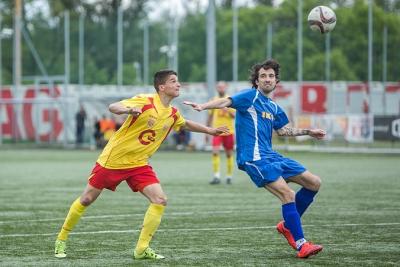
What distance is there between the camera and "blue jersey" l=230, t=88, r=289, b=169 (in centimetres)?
1038

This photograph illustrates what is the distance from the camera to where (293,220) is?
1013cm

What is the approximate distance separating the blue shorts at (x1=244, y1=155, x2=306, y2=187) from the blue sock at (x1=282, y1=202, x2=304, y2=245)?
34cm

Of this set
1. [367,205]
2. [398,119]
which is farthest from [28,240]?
[398,119]

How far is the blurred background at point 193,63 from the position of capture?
139 feet

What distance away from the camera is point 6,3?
78.4 metres

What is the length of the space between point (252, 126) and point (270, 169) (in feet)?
1.79

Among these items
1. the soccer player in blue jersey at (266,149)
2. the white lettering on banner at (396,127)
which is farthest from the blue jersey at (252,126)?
the white lettering on banner at (396,127)

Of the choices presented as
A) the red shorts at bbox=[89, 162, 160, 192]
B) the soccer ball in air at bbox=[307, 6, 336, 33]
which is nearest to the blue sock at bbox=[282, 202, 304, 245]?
the red shorts at bbox=[89, 162, 160, 192]

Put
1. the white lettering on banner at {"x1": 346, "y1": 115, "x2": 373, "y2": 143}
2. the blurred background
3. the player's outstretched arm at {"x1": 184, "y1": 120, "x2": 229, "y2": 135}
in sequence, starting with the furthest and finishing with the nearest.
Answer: the blurred background < the white lettering on banner at {"x1": 346, "y1": 115, "x2": 373, "y2": 143} < the player's outstretched arm at {"x1": 184, "y1": 120, "x2": 229, "y2": 135}

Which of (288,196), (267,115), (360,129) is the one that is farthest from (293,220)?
(360,129)

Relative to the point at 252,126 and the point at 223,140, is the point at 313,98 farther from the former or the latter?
the point at 252,126

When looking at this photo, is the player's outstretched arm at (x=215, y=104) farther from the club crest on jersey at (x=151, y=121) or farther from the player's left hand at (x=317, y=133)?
the player's left hand at (x=317, y=133)

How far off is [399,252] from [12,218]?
6453mm

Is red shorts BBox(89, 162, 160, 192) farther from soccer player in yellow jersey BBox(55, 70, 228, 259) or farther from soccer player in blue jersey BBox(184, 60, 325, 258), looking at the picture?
soccer player in blue jersey BBox(184, 60, 325, 258)
